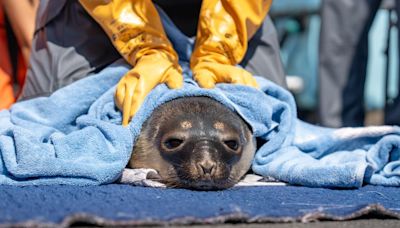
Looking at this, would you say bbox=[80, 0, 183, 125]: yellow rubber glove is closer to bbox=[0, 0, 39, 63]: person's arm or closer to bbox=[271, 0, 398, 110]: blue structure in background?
bbox=[0, 0, 39, 63]: person's arm

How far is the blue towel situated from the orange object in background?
323 mm

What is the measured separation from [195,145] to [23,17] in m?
1.16

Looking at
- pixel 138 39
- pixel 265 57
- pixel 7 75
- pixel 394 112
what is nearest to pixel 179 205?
pixel 138 39

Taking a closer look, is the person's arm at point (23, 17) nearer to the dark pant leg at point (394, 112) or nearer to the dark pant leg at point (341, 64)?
the dark pant leg at point (341, 64)

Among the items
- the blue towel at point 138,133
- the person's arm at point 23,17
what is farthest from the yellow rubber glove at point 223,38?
the person's arm at point 23,17

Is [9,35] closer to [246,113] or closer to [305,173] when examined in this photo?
[246,113]

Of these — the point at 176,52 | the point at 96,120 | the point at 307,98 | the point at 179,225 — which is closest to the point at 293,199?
the point at 179,225

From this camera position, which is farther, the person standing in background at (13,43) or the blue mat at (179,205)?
the person standing in background at (13,43)

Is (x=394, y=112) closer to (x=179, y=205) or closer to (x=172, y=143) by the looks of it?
(x=172, y=143)

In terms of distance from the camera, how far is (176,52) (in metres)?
2.70

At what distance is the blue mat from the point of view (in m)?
1.52

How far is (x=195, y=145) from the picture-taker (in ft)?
7.04

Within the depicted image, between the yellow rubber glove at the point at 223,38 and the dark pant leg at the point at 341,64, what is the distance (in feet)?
2.82

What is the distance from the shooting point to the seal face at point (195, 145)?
2.09m
